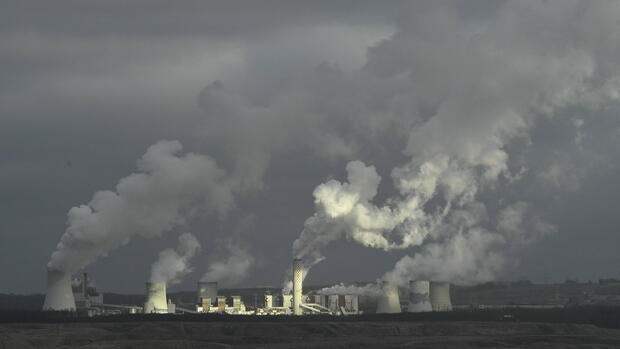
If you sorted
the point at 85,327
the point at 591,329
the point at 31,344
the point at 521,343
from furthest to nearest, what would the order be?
1. the point at 591,329
2. the point at 85,327
3. the point at 521,343
4. the point at 31,344

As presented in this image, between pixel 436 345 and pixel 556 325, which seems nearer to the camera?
pixel 436 345

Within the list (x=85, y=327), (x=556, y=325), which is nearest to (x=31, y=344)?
(x=85, y=327)

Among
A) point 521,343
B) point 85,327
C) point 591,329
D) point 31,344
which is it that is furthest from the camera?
point 591,329

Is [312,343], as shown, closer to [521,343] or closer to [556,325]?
[521,343]

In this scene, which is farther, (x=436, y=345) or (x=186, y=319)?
(x=186, y=319)

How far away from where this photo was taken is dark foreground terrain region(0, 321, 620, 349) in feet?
505

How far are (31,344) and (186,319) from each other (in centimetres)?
5160

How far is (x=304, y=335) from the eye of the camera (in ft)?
589

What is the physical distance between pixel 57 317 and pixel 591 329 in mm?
90810

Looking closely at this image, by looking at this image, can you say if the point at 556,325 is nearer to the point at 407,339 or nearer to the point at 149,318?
the point at 407,339

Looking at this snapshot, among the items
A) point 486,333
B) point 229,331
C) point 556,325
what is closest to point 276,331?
point 229,331

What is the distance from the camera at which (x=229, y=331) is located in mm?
184625

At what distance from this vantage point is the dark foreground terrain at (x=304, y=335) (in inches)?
6063

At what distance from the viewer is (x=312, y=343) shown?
158m
